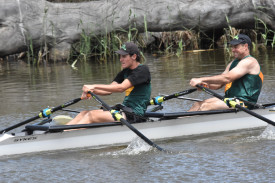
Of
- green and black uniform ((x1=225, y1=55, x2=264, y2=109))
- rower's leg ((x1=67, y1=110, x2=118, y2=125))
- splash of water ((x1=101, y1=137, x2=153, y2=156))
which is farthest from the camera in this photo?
green and black uniform ((x1=225, y1=55, x2=264, y2=109))

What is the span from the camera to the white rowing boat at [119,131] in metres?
7.46

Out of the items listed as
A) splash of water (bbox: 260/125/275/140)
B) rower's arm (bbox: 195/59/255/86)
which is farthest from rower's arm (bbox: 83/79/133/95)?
splash of water (bbox: 260/125/275/140)

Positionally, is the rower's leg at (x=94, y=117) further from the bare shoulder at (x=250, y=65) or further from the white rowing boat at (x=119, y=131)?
the bare shoulder at (x=250, y=65)

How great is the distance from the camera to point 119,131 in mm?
7809

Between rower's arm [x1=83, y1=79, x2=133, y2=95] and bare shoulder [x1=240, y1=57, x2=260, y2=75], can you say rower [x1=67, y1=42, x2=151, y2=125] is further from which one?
bare shoulder [x1=240, y1=57, x2=260, y2=75]

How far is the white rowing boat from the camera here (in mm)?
7461

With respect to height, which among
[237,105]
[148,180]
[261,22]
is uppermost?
[261,22]

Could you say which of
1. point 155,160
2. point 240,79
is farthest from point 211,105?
point 155,160

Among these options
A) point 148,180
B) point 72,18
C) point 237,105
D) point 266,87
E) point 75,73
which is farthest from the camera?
point 72,18

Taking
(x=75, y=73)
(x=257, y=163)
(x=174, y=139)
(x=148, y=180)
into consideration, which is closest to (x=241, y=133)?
(x=174, y=139)

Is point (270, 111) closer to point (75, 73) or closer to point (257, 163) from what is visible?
point (257, 163)

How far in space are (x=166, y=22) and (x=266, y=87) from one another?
686 cm

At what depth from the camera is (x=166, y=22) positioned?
58.9ft

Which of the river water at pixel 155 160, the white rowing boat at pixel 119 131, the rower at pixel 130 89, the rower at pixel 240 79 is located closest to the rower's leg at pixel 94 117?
the rower at pixel 130 89
